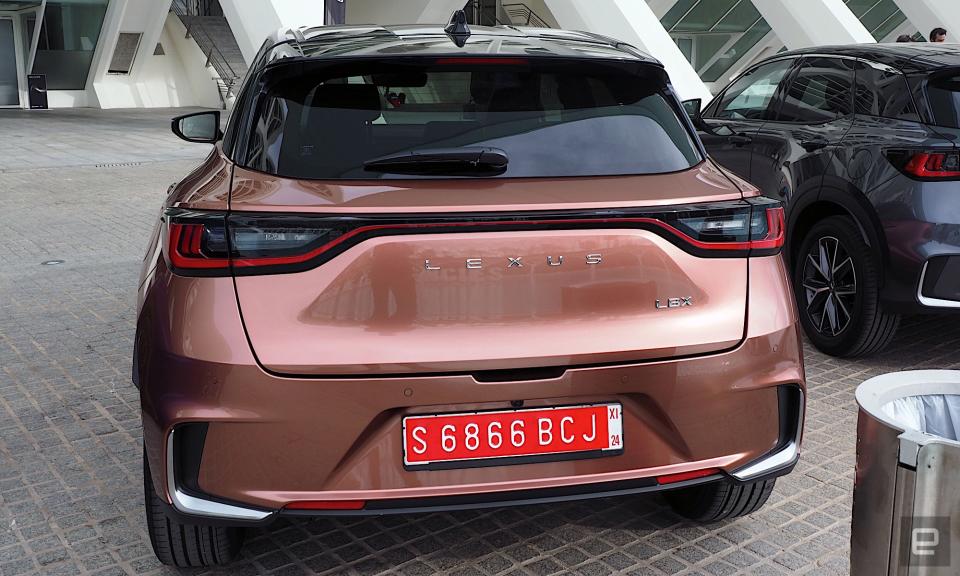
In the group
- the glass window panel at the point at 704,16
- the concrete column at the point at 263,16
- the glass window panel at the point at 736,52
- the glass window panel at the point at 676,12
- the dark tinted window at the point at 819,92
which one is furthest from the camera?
the glass window panel at the point at 736,52

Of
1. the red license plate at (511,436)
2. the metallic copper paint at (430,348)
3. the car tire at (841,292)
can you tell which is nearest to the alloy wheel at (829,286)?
the car tire at (841,292)

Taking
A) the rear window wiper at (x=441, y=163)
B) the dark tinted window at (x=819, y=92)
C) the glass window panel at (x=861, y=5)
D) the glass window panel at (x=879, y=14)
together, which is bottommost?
the glass window panel at (x=879, y=14)

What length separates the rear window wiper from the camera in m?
2.64

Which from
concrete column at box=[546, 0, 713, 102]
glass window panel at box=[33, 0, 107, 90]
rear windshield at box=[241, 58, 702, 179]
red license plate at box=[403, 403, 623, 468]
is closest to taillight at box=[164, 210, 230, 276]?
rear windshield at box=[241, 58, 702, 179]

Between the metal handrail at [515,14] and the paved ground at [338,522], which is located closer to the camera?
the paved ground at [338,522]

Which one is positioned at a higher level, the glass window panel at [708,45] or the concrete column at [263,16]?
the concrete column at [263,16]

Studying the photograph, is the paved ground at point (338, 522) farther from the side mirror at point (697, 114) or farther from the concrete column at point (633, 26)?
the concrete column at point (633, 26)

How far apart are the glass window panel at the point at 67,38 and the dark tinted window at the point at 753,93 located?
2631 centimetres

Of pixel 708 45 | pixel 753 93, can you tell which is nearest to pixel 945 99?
pixel 753 93

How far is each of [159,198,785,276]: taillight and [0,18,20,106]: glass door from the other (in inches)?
1225

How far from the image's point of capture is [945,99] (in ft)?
16.2

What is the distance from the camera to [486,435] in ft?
8.28

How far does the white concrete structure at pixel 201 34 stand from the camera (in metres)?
20.0

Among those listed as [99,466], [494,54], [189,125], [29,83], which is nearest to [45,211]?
[189,125]
